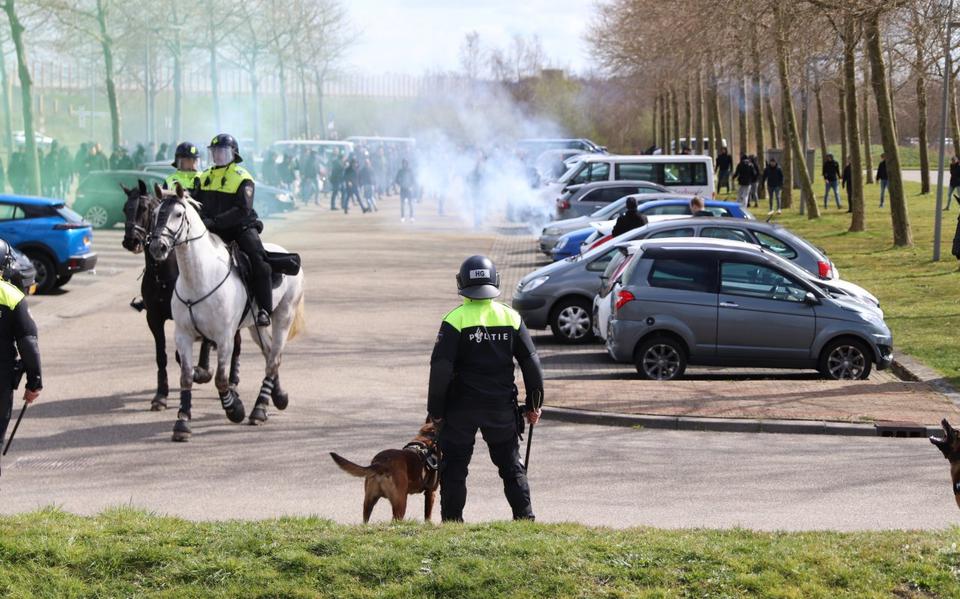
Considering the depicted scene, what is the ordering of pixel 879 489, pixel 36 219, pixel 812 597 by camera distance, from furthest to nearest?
pixel 36 219, pixel 879 489, pixel 812 597

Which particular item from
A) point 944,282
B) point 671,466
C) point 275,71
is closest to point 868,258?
point 944,282

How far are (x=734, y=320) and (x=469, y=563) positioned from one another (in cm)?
Answer: 921

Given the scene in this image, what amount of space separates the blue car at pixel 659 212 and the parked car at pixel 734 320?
347 inches

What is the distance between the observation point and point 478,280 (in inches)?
322

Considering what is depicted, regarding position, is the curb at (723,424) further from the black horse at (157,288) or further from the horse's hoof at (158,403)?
the horse's hoof at (158,403)

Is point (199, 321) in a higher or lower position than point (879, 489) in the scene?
higher

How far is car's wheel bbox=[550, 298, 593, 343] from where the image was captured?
18.9 meters

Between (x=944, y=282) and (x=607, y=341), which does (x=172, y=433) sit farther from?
(x=944, y=282)

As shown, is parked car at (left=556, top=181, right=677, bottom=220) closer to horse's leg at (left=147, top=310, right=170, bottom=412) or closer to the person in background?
the person in background

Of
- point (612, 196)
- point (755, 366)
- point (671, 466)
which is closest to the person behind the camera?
point (671, 466)

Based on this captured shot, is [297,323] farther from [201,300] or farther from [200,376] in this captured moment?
[201,300]

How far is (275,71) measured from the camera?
3137 inches

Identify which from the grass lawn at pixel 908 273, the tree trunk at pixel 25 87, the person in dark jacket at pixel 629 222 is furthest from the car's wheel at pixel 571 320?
the tree trunk at pixel 25 87

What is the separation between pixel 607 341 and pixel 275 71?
218 ft
